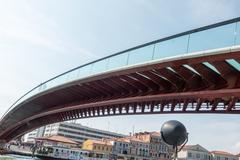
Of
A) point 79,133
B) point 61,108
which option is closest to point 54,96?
point 61,108

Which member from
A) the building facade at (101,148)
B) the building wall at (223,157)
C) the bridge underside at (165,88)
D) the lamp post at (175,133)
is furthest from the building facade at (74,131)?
the lamp post at (175,133)

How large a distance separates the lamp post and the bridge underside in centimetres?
490

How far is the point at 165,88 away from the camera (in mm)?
19672

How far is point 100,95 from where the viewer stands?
2781cm

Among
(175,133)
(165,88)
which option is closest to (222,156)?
(165,88)

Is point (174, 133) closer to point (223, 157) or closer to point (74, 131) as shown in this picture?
point (223, 157)

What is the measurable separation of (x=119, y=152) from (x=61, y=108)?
214 ft

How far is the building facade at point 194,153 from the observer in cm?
9847

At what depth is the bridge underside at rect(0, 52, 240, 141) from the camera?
14.8 metres

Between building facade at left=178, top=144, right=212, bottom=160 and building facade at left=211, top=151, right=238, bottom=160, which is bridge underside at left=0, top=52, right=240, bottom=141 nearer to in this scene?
building facade at left=178, top=144, right=212, bottom=160

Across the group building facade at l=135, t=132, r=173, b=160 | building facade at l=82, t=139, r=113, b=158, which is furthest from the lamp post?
building facade at l=135, t=132, r=173, b=160

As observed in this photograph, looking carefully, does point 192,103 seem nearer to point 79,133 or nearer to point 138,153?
point 138,153

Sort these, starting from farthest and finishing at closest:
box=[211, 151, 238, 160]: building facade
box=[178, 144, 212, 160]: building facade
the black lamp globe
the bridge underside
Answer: box=[211, 151, 238, 160]: building facade
box=[178, 144, 212, 160]: building facade
the bridge underside
the black lamp globe

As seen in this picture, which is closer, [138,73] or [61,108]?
[138,73]
